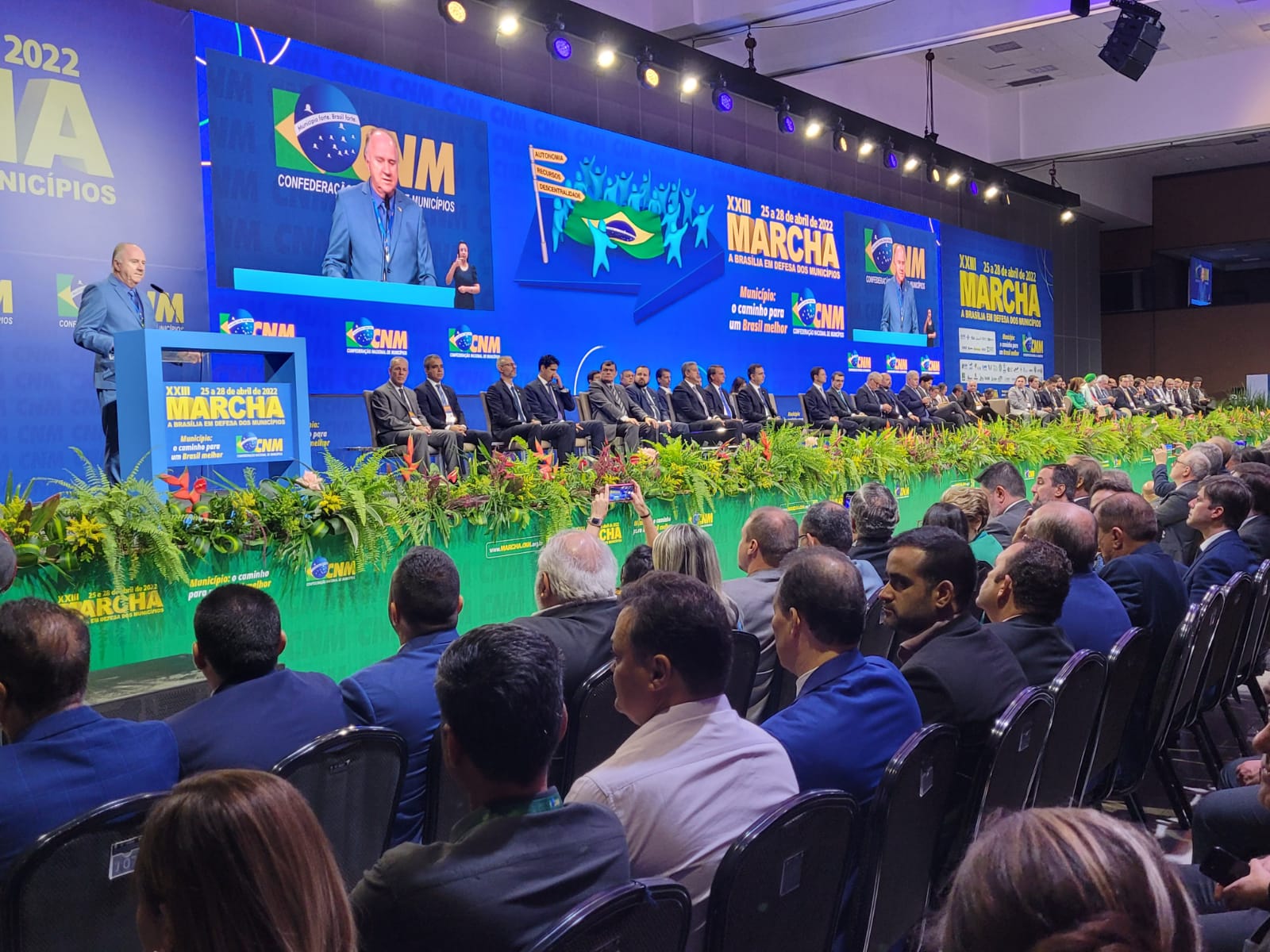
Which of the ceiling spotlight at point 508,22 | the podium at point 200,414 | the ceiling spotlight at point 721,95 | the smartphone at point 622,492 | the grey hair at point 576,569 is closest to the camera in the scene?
the grey hair at point 576,569

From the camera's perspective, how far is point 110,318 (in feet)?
19.6

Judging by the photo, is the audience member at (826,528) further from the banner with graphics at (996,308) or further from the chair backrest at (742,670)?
the banner with graphics at (996,308)

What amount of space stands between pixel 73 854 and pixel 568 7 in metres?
9.20

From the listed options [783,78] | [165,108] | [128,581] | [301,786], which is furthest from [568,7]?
[301,786]

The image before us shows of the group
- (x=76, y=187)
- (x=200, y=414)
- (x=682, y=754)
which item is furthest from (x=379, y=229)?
(x=682, y=754)

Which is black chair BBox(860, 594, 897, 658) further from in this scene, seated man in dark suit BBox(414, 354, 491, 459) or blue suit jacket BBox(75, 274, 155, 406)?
seated man in dark suit BBox(414, 354, 491, 459)

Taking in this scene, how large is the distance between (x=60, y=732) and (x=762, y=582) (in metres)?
2.00

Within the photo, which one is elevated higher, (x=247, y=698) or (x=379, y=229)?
(x=379, y=229)

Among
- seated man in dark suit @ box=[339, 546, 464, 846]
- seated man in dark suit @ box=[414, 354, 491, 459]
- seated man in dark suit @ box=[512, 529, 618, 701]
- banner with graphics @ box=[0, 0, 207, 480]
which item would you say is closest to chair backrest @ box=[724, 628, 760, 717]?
seated man in dark suit @ box=[512, 529, 618, 701]

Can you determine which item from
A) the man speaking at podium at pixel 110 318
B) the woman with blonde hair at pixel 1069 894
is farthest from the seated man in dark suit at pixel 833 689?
the man speaking at podium at pixel 110 318

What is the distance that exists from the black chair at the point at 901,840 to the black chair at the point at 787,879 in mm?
121

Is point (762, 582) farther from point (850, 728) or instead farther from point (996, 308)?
point (996, 308)

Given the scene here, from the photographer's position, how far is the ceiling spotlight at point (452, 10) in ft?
28.6

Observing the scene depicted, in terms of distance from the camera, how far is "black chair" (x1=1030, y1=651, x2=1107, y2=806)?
7.45 feet
